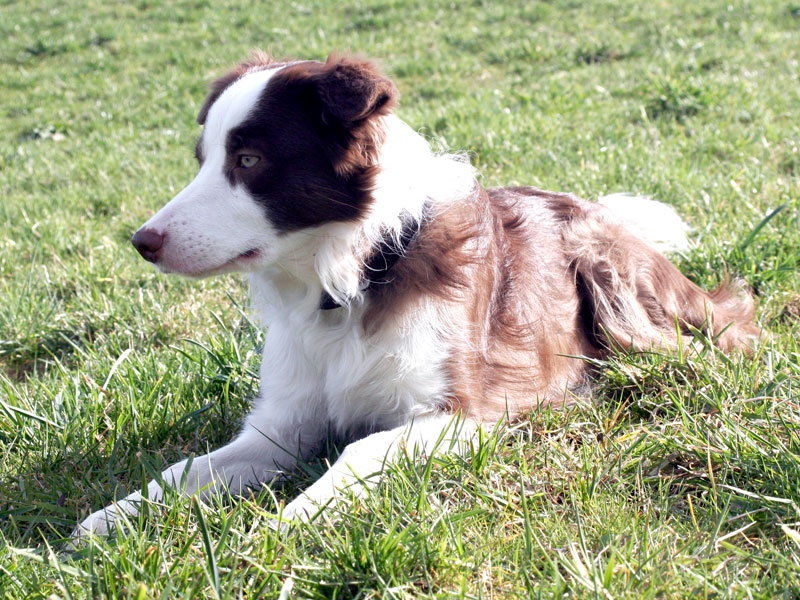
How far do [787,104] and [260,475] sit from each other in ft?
18.3

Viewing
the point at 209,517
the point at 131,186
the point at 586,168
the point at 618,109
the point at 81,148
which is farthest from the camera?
the point at 81,148

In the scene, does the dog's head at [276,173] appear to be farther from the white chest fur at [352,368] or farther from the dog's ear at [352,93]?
the white chest fur at [352,368]

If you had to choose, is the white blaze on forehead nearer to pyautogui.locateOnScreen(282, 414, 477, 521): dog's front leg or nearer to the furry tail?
pyautogui.locateOnScreen(282, 414, 477, 521): dog's front leg

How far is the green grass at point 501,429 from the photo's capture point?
1.97 metres

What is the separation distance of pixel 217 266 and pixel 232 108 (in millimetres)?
540

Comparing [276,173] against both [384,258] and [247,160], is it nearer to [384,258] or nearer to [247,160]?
[247,160]

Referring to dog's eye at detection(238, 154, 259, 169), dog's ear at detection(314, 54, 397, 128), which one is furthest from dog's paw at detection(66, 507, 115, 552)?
dog's ear at detection(314, 54, 397, 128)

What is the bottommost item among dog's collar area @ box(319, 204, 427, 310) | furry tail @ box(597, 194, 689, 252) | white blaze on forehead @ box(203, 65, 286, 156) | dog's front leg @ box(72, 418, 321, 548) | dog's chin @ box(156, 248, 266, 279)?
dog's front leg @ box(72, 418, 321, 548)

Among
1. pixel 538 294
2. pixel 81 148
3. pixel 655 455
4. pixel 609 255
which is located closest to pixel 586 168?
pixel 609 255

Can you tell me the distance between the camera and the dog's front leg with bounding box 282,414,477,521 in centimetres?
224

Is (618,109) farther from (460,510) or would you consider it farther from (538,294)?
(460,510)

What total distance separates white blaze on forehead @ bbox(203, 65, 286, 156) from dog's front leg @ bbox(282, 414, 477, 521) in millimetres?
1113

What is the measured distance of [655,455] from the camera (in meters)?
2.46

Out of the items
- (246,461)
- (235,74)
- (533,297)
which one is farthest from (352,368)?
(235,74)
